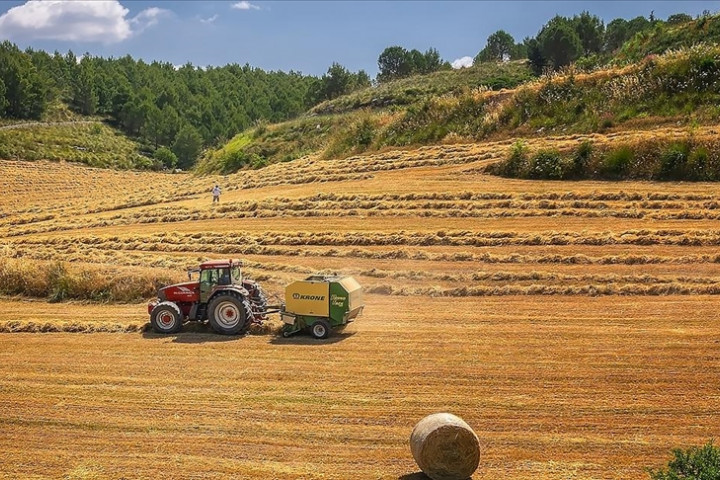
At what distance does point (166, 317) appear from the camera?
19.5 meters

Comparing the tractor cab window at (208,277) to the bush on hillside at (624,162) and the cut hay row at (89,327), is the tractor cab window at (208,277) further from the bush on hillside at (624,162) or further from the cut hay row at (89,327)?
the bush on hillside at (624,162)

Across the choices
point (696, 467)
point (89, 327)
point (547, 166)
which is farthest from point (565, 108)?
point (696, 467)

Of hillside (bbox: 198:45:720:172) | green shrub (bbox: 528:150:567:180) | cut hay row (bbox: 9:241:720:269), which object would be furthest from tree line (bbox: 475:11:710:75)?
cut hay row (bbox: 9:241:720:269)

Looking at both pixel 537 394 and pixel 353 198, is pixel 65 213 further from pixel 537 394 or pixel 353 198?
pixel 537 394

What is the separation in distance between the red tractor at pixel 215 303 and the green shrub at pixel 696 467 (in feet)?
39.6

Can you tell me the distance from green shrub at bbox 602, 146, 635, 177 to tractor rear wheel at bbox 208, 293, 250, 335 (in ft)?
75.7

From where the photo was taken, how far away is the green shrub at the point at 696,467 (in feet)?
29.3

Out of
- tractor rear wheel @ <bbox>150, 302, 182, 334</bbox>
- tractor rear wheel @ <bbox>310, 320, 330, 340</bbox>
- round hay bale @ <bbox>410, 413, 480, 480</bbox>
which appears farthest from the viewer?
tractor rear wheel @ <bbox>150, 302, 182, 334</bbox>

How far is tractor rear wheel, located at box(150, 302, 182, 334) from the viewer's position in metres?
19.4

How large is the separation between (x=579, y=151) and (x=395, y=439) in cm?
2779

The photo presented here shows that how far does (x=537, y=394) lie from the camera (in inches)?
546

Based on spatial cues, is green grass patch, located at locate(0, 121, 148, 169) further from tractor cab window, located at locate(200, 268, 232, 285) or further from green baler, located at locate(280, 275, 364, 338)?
green baler, located at locate(280, 275, 364, 338)

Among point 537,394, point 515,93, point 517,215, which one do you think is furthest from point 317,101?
point 537,394

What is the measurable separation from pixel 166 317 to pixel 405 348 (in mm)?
6994
